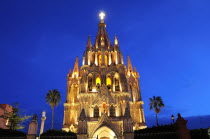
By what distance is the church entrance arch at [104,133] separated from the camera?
3438 centimetres

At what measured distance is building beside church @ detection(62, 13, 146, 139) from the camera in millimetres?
34500

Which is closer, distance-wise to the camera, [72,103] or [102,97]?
[102,97]

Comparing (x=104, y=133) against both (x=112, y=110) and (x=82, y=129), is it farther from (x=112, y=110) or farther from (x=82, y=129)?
(x=82, y=129)

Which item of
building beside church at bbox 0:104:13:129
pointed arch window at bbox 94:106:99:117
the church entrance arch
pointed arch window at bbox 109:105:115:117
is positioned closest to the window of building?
pointed arch window at bbox 94:106:99:117

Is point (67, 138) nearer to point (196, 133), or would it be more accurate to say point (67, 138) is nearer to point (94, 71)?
point (196, 133)

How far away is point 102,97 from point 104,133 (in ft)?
23.0

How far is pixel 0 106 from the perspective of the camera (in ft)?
150

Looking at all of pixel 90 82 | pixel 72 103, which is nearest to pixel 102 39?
pixel 90 82

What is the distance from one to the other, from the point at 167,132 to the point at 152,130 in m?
2.14

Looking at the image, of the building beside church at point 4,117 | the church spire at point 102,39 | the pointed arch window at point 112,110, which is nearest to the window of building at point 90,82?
the pointed arch window at point 112,110

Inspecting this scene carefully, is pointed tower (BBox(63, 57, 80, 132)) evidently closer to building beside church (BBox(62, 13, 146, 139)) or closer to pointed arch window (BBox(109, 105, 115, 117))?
building beside church (BBox(62, 13, 146, 139))

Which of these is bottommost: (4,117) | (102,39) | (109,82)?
(4,117)

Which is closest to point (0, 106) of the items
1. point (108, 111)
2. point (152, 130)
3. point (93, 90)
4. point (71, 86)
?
point (71, 86)

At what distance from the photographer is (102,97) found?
38.2 m
